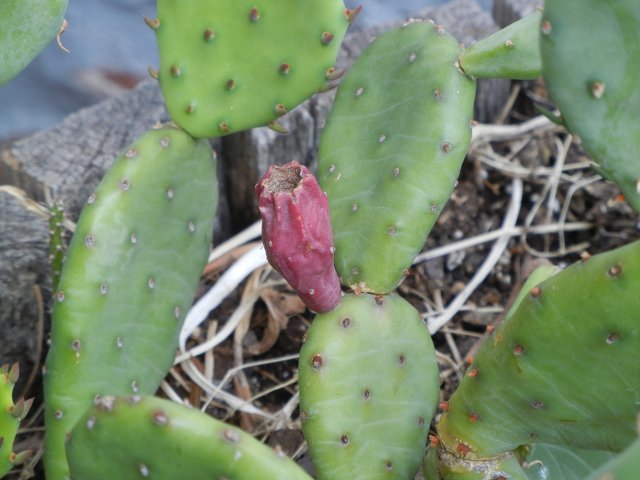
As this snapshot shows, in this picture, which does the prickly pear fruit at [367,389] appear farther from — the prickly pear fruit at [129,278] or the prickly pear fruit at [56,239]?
the prickly pear fruit at [56,239]

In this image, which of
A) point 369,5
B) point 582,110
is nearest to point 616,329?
point 582,110

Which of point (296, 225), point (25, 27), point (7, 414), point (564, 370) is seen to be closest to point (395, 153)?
point (296, 225)

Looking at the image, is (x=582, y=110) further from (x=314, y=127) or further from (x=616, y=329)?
(x=314, y=127)

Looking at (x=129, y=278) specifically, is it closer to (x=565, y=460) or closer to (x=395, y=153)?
(x=395, y=153)

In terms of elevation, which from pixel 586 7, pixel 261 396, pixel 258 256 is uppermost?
pixel 586 7

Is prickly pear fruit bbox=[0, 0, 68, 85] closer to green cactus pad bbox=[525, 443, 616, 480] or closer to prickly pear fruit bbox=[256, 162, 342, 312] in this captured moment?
prickly pear fruit bbox=[256, 162, 342, 312]

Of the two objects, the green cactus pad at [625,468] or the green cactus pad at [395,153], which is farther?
the green cactus pad at [395,153]

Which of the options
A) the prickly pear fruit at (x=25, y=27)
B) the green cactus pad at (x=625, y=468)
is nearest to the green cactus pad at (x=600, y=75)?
the green cactus pad at (x=625, y=468)
